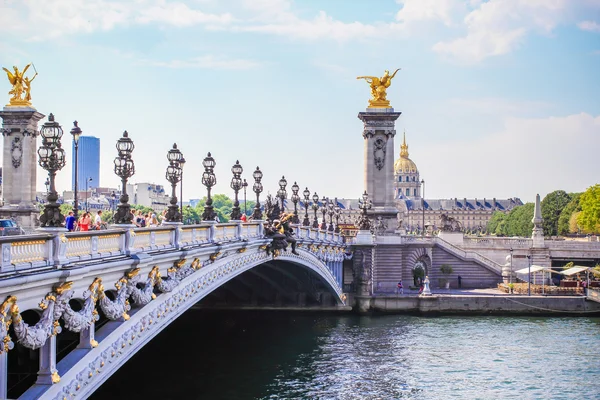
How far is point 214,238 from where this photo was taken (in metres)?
25.3

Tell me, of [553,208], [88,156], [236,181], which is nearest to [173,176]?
[236,181]

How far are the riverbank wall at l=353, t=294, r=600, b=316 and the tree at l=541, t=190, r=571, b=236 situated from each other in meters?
59.8

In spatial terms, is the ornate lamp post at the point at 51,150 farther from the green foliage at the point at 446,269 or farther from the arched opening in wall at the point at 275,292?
the green foliage at the point at 446,269

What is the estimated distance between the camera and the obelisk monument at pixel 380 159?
68.1 meters

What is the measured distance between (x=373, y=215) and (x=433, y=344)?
2740 cm

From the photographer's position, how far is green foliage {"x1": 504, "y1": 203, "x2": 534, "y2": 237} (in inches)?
4700

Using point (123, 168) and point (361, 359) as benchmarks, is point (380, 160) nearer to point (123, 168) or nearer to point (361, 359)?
point (361, 359)

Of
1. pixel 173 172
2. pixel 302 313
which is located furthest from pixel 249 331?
pixel 173 172

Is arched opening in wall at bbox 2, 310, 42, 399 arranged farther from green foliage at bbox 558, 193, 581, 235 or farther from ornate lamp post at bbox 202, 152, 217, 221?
green foliage at bbox 558, 193, 581, 235

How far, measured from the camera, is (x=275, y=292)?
51375 mm

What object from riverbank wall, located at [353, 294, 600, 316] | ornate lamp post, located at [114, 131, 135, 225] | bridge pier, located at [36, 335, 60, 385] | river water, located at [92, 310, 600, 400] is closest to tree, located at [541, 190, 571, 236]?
riverbank wall, located at [353, 294, 600, 316]

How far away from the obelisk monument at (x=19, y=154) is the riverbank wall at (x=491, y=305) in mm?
22301

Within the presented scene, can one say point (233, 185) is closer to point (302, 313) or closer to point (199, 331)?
point (199, 331)

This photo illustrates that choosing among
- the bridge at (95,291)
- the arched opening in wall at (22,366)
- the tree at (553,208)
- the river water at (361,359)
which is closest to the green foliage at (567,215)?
the tree at (553,208)
